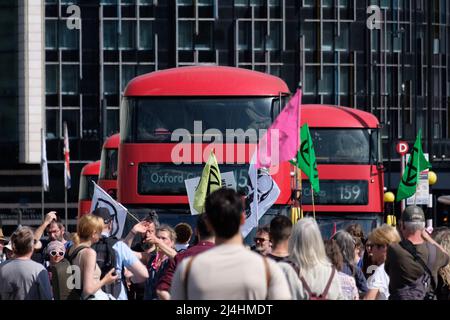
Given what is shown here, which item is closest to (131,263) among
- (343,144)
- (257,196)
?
(257,196)

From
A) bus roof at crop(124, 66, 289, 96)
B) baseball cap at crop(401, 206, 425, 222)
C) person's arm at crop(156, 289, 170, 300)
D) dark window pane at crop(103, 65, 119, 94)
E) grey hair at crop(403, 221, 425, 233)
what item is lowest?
person's arm at crop(156, 289, 170, 300)

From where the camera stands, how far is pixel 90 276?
34.2 ft

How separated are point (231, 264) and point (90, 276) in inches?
159

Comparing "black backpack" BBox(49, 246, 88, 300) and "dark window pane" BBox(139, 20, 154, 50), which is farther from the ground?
"dark window pane" BBox(139, 20, 154, 50)

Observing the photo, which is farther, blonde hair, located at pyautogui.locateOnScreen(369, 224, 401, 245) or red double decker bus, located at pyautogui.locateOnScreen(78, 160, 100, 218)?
red double decker bus, located at pyautogui.locateOnScreen(78, 160, 100, 218)

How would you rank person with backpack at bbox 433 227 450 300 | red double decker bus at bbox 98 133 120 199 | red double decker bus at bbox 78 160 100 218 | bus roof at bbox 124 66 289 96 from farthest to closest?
red double decker bus at bbox 78 160 100 218, red double decker bus at bbox 98 133 120 199, bus roof at bbox 124 66 289 96, person with backpack at bbox 433 227 450 300

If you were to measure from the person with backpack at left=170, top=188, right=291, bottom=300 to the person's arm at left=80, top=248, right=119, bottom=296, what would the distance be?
357 cm

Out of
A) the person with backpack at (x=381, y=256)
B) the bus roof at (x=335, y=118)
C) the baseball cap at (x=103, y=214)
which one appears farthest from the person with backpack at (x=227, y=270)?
the bus roof at (x=335, y=118)

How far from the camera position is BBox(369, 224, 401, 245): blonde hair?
1167cm

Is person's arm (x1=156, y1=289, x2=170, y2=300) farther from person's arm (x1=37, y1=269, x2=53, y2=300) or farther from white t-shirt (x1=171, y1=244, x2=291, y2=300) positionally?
white t-shirt (x1=171, y1=244, x2=291, y2=300)

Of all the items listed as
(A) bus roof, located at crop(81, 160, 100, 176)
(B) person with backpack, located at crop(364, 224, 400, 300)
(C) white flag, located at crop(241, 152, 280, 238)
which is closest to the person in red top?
(B) person with backpack, located at crop(364, 224, 400, 300)

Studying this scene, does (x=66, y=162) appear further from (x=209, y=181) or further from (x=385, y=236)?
(x=385, y=236)
